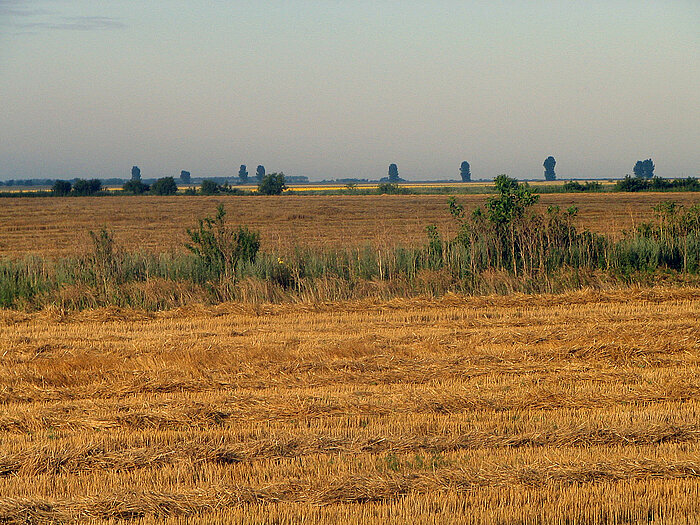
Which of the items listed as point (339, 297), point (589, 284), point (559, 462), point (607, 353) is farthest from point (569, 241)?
point (559, 462)

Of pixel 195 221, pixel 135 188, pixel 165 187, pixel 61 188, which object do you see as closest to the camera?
pixel 195 221

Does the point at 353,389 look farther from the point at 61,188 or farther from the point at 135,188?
the point at 135,188

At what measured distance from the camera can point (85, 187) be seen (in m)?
87.6

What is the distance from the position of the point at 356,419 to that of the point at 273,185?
3414 inches

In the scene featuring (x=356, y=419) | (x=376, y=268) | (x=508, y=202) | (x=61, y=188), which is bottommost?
(x=356, y=419)

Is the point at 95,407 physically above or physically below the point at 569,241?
below

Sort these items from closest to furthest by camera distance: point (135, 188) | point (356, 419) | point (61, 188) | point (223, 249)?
point (356, 419)
point (223, 249)
point (61, 188)
point (135, 188)

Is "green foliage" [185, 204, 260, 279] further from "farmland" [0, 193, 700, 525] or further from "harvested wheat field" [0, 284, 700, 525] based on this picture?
"harvested wheat field" [0, 284, 700, 525]

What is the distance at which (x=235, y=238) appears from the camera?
1625 cm

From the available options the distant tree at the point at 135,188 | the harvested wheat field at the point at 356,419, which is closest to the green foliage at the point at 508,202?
the harvested wheat field at the point at 356,419

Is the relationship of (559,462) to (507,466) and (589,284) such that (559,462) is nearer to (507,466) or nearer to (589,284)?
(507,466)

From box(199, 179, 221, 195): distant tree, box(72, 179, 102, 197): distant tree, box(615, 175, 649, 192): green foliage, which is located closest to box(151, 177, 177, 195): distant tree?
box(199, 179, 221, 195): distant tree

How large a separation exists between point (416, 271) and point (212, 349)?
6.27 m

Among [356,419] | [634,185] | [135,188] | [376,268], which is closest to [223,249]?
[376,268]
